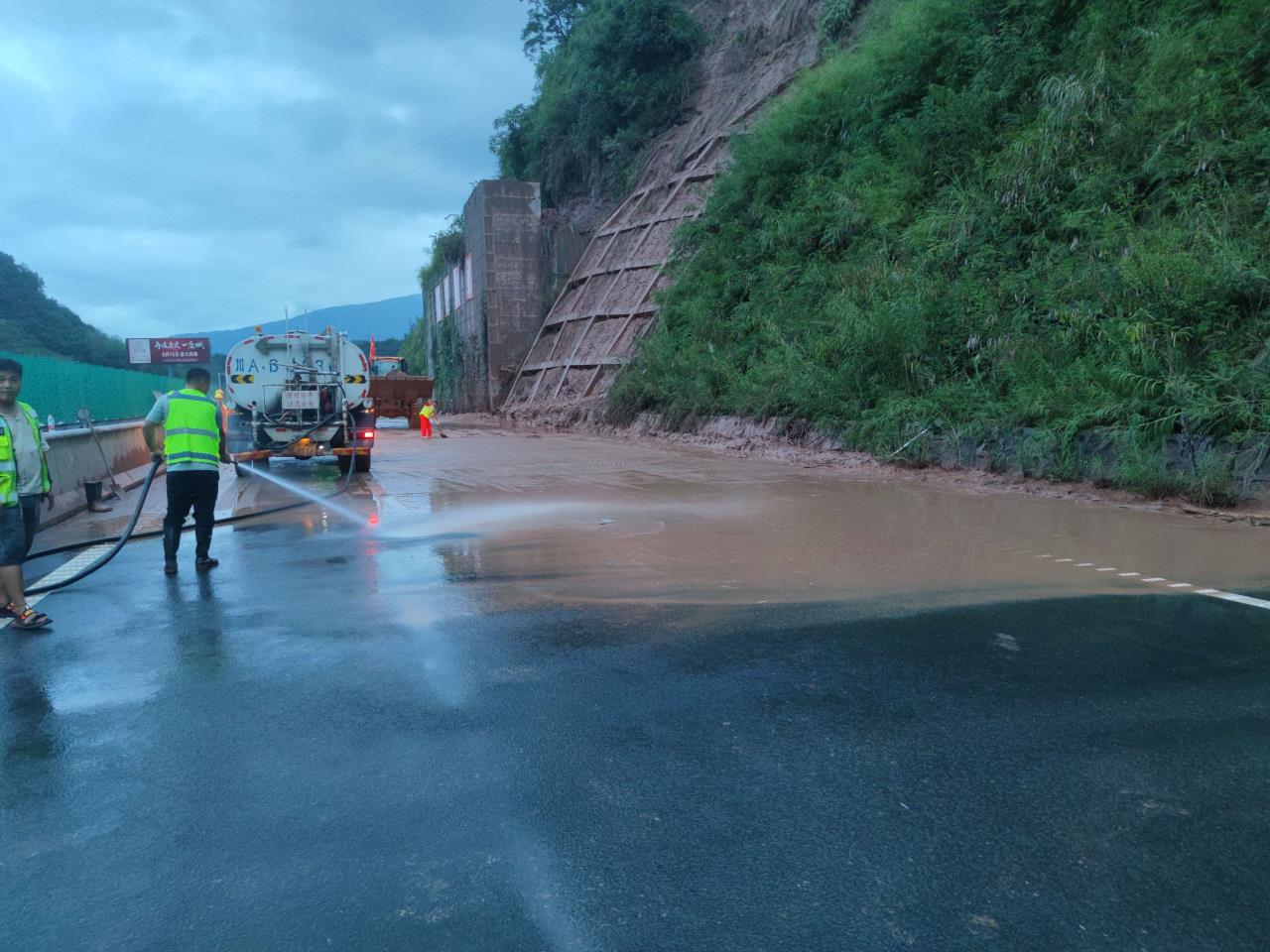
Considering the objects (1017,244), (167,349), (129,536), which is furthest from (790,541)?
(167,349)

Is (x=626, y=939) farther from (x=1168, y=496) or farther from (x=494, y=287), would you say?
(x=494, y=287)

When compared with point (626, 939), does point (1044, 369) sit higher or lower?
higher

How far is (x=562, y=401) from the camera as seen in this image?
1251 inches

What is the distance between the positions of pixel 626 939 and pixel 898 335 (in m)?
14.6

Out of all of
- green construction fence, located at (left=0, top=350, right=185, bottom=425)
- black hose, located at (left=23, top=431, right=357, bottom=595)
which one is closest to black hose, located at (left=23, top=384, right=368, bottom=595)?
black hose, located at (left=23, top=431, right=357, bottom=595)

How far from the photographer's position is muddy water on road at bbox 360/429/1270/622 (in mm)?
6562

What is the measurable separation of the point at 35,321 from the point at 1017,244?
72.7 meters

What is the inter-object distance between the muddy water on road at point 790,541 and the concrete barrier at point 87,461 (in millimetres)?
3870

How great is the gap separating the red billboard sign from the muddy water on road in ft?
236

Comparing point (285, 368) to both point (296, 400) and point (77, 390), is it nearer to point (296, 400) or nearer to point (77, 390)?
point (296, 400)

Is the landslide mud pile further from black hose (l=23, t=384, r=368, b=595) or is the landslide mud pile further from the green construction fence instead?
black hose (l=23, t=384, r=368, b=595)

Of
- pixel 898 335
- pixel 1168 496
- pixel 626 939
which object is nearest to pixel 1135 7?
pixel 898 335

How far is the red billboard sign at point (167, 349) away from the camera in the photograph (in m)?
75.8

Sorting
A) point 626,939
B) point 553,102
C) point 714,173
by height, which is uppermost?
point 553,102
